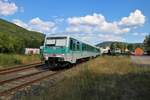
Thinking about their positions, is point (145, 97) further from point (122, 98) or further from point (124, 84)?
point (124, 84)

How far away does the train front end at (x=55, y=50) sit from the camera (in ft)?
69.9

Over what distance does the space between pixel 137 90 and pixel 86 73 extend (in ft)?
18.0

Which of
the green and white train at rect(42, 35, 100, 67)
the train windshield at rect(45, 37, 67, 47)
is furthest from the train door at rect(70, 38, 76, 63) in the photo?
the train windshield at rect(45, 37, 67, 47)

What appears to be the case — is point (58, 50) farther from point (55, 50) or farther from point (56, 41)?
point (56, 41)

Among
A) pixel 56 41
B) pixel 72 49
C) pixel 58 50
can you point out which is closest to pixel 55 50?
pixel 58 50

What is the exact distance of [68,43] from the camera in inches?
850

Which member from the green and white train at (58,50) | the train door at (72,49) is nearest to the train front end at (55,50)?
the green and white train at (58,50)

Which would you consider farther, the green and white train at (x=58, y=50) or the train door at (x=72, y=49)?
the train door at (x=72, y=49)

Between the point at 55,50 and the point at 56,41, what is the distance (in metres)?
0.85

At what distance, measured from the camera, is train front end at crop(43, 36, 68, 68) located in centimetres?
2130

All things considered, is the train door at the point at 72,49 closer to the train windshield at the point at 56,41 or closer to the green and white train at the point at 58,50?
the green and white train at the point at 58,50

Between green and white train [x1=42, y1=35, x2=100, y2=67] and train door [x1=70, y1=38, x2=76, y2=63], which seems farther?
train door [x1=70, y1=38, x2=76, y2=63]

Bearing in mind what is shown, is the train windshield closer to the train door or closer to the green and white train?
the green and white train

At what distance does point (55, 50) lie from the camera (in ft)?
70.6
